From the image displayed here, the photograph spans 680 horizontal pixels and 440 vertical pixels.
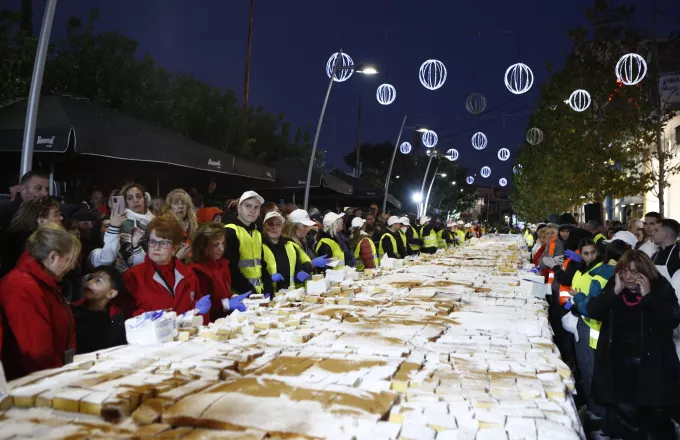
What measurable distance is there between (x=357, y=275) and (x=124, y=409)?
218 inches

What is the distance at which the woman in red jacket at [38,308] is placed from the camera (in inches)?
135

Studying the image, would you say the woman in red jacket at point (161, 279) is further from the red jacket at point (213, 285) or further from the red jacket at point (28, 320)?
the red jacket at point (28, 320)

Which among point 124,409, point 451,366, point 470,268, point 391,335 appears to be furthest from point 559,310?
point 124,409

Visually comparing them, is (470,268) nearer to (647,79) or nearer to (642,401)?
(642,401)

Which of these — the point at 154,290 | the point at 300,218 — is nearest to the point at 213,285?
the point at 154,290

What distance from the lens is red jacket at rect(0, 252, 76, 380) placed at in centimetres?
343

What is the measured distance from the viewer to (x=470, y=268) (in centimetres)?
1040

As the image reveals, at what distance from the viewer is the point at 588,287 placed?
6.38 meters

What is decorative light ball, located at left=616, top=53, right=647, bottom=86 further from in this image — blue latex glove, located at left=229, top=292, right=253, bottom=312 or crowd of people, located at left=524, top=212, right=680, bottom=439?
blue latex glove, located at left=229, top=292, right=253, bottom=312

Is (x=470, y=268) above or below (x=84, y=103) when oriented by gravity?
below

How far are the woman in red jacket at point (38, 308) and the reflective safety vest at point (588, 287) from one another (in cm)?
416

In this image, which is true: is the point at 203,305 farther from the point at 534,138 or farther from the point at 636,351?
the point at 534,138

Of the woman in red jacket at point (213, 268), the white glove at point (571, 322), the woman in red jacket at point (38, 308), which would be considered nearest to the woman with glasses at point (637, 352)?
the white glove at point (571, 322)

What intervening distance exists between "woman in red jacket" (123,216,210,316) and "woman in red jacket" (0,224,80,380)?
76cm
